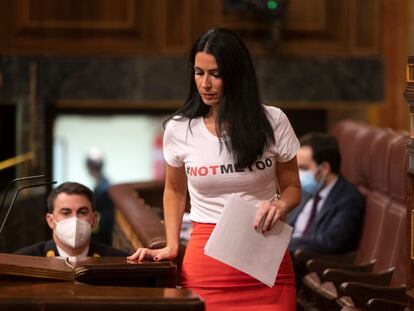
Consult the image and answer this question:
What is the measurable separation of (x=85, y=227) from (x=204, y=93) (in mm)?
1009

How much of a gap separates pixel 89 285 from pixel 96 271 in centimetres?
12

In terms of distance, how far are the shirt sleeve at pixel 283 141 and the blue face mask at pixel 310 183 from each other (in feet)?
8.25

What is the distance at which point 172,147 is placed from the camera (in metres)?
3.50

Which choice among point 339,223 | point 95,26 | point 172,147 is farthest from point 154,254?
point 95,26

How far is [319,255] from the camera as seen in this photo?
558cm

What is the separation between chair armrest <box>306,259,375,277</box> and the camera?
5320 millimetres

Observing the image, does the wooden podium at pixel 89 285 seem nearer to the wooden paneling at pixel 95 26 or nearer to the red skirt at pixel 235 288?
the red skirt at pixel 235 288

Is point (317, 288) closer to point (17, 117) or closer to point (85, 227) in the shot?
point (85, 227)

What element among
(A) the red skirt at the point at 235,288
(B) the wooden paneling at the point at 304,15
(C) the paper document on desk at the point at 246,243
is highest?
(B) the wooden paneling at the point at 304,15

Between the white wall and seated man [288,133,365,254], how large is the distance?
3.27 meters

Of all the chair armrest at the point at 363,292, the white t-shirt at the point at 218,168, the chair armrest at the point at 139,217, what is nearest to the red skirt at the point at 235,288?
the white t-shirt at the point at 218,168

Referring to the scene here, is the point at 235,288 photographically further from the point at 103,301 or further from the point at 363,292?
the point at 363,292

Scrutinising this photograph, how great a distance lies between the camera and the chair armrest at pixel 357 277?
4.93 metres

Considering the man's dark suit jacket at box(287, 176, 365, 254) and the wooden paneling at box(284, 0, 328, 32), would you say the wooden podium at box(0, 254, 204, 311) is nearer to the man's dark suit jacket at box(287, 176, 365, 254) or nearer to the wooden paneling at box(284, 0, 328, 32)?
the man's dark suit jacket at box(287, 176, 365, 254)
